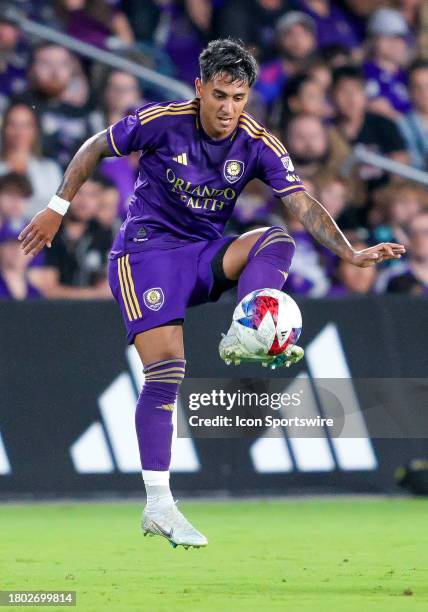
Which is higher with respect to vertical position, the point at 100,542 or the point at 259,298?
the point at 259,298

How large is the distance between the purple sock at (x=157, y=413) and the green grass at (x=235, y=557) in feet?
1.87

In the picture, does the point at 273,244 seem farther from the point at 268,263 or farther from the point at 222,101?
the point at 222,101

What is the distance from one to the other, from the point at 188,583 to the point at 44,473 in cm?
391

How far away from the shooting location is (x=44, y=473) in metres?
9.91

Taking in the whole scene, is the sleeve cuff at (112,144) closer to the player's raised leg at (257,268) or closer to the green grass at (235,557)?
the player's raised leg at (257,268)

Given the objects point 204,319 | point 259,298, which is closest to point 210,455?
point 204,319

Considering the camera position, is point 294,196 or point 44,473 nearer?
point 294,196

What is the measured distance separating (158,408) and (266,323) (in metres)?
0.98

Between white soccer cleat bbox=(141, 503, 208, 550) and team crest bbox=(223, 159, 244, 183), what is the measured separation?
5.47 feet

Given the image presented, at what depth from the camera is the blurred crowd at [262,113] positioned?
10750mm

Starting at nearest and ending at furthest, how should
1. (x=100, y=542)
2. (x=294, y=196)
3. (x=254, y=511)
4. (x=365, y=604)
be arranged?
(x=365, y=604) → (x=294, y=196) → (x=100, y=542) → (x=254, y=511)

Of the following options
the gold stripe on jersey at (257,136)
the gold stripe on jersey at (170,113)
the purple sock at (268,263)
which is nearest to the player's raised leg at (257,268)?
the purple sock at (268,263)

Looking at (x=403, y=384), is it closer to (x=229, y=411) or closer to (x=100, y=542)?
(x=229, y=411)

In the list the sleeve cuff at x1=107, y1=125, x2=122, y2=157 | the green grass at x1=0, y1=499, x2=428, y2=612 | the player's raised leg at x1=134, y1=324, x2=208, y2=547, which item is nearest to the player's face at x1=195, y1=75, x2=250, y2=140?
the sleeve cuff at x1=107, y1=125, x2=122, y2=157
